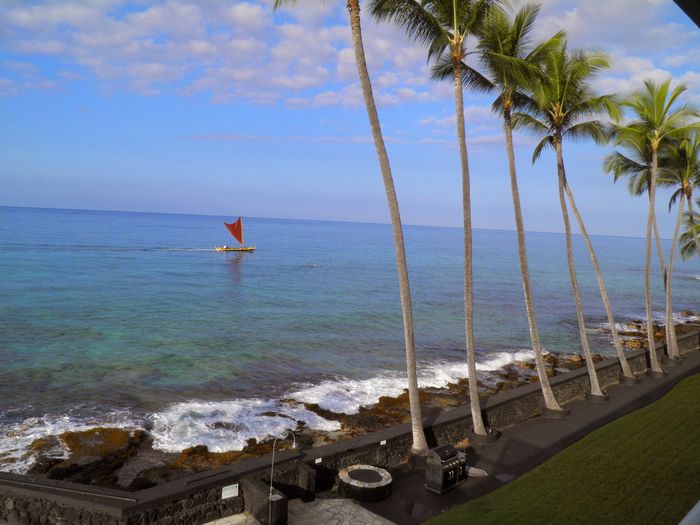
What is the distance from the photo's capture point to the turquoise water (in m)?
21.8

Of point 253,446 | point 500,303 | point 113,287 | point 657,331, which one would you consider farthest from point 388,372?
point 113,287

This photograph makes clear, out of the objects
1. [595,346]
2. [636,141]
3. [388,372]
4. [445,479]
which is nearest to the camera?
[445,479]

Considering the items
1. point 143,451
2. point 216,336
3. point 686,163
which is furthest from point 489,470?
point 216,336

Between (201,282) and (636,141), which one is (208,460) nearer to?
(636,141)

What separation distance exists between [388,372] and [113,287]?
3476cm

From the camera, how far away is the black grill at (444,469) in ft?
40.2

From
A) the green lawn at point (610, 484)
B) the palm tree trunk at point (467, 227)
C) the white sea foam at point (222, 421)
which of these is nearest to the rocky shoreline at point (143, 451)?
the white sea foam at point (222, 421)

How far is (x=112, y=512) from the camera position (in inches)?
384

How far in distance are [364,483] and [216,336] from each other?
979 inches

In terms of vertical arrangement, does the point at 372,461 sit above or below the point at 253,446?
above

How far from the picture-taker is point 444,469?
40.1 feet

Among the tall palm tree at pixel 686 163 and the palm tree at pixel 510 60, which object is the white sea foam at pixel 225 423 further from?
the tall palm tree at pixel 686 163

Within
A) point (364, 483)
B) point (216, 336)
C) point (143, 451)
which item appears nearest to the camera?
point (364, 483)

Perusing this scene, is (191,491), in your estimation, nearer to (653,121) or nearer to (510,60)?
(510,60)
